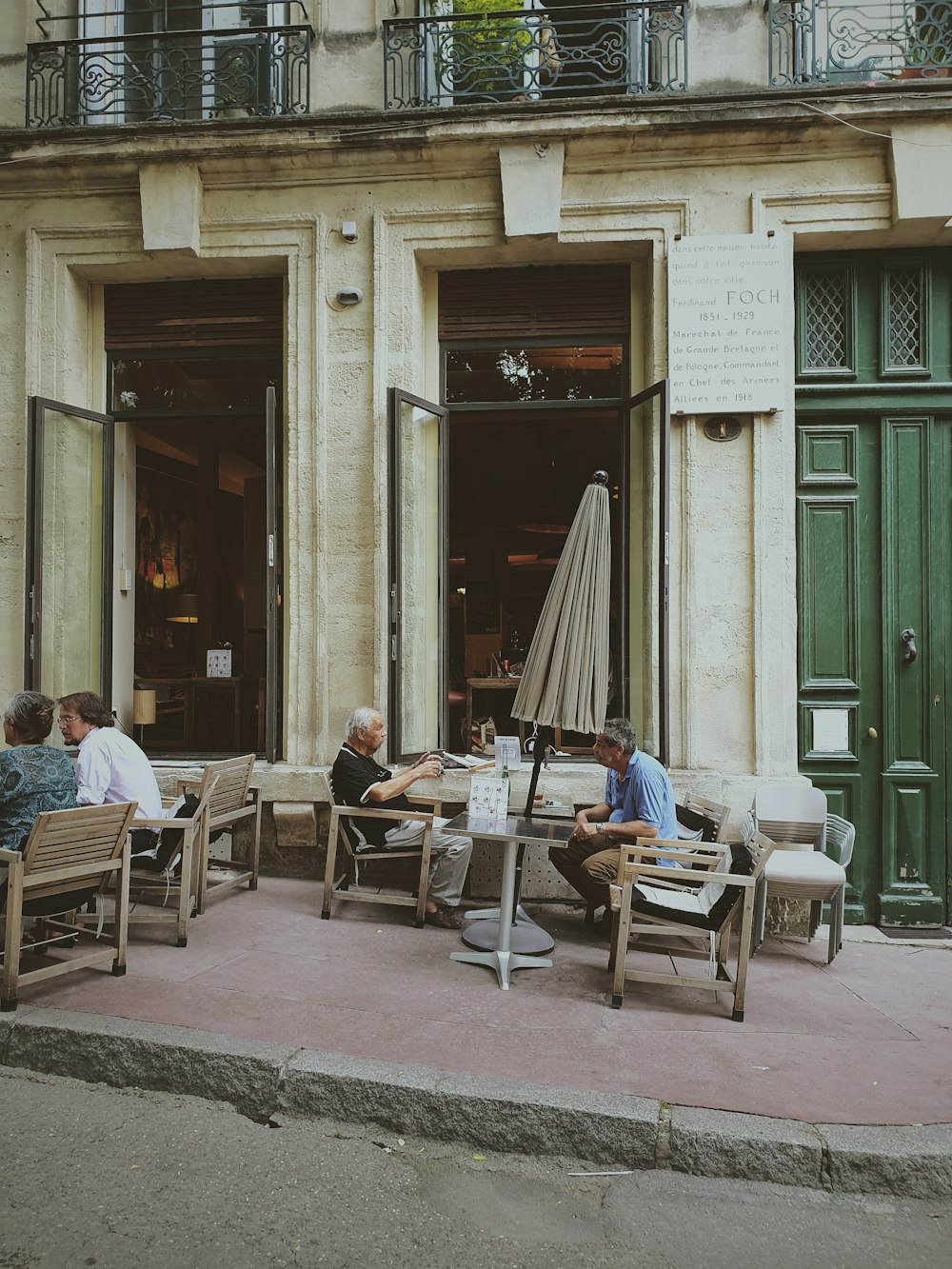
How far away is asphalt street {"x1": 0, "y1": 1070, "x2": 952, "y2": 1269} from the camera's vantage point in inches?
107

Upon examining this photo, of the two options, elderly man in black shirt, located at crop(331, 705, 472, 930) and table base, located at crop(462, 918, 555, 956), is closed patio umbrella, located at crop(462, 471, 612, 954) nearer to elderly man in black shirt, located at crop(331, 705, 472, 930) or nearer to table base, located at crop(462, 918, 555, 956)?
table base, located at crop(462, 918, 555, 956)

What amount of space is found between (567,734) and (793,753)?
73.2 inches

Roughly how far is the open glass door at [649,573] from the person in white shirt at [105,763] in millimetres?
3368

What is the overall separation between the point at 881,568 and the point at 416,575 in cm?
339

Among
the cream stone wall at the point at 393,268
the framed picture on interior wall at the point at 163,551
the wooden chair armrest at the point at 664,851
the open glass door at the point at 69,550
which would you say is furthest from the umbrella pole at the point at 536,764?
the framed picture on interior wall at the point at 163,551

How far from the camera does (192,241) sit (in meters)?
6.82

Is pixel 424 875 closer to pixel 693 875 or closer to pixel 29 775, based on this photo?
pixel 693 875

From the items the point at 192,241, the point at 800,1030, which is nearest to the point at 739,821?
the point at 800,1030

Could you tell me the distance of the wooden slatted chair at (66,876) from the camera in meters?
4.10

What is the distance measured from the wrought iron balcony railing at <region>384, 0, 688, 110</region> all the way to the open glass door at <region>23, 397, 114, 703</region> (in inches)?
139

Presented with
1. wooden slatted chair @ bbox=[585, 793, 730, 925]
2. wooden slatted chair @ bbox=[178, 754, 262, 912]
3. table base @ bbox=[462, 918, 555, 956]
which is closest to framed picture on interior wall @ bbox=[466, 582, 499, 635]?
wooden slatted chair @ bbox=[178, 754, 262, 912]

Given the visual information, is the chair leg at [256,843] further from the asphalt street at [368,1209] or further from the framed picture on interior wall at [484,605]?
the framed picture on interior wall at [484,605]

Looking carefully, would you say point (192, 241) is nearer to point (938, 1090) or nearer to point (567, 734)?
point (567, 734)

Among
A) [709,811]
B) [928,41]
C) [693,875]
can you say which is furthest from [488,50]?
[693,875]
